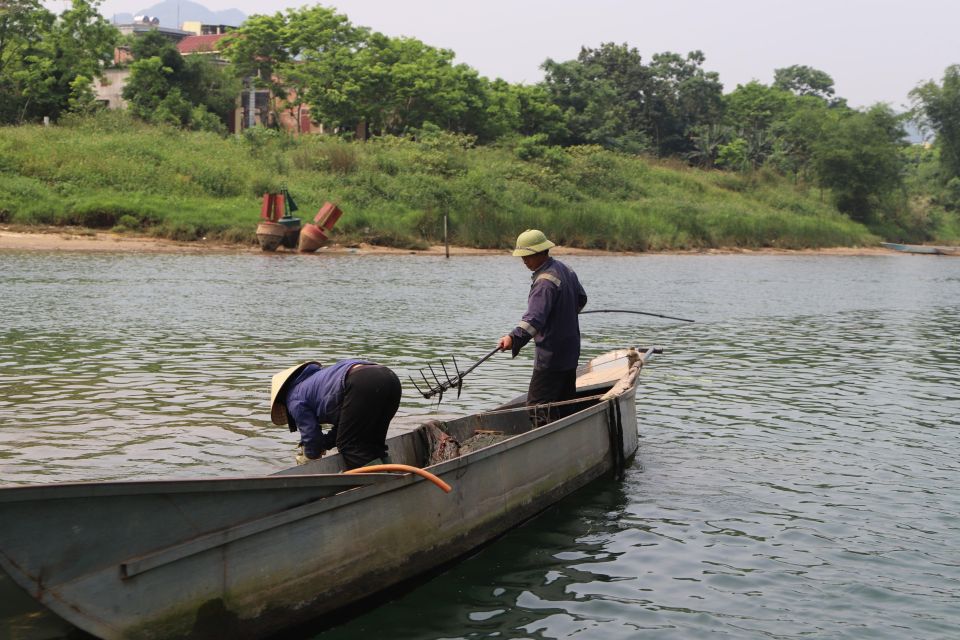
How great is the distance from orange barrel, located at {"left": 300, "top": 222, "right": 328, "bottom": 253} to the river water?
10.1m

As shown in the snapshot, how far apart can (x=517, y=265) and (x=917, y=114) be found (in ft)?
184

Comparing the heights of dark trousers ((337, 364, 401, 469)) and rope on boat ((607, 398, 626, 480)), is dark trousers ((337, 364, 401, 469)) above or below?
above

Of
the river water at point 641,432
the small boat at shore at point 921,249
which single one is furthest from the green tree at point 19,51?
the small boat at shore at point 921,249

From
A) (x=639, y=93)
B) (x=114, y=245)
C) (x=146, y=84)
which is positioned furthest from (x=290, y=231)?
(x=639, y=93)

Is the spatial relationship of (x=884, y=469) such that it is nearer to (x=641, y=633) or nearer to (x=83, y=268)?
(x=641, y=633)

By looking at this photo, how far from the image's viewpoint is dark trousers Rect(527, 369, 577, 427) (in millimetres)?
9547

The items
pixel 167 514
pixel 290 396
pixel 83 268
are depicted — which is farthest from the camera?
pixel 83 268

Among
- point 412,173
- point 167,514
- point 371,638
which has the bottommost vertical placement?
point 371,638

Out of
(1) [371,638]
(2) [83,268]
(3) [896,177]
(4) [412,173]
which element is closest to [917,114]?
(3) [896,177]

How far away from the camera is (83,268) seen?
28625 millimetres

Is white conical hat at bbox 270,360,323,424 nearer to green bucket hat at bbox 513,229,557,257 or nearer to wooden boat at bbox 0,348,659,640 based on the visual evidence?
wooden boat at bbox 0,348,659,640

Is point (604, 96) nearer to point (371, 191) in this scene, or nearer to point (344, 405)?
point (371, 191)

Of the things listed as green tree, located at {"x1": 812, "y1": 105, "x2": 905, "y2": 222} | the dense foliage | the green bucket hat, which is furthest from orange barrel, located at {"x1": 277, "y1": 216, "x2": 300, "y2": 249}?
green tree, located at {"x1": 812, "y1": 105, "x2": 905, "y2": 222}

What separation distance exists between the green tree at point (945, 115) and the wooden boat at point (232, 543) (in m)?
80.8
